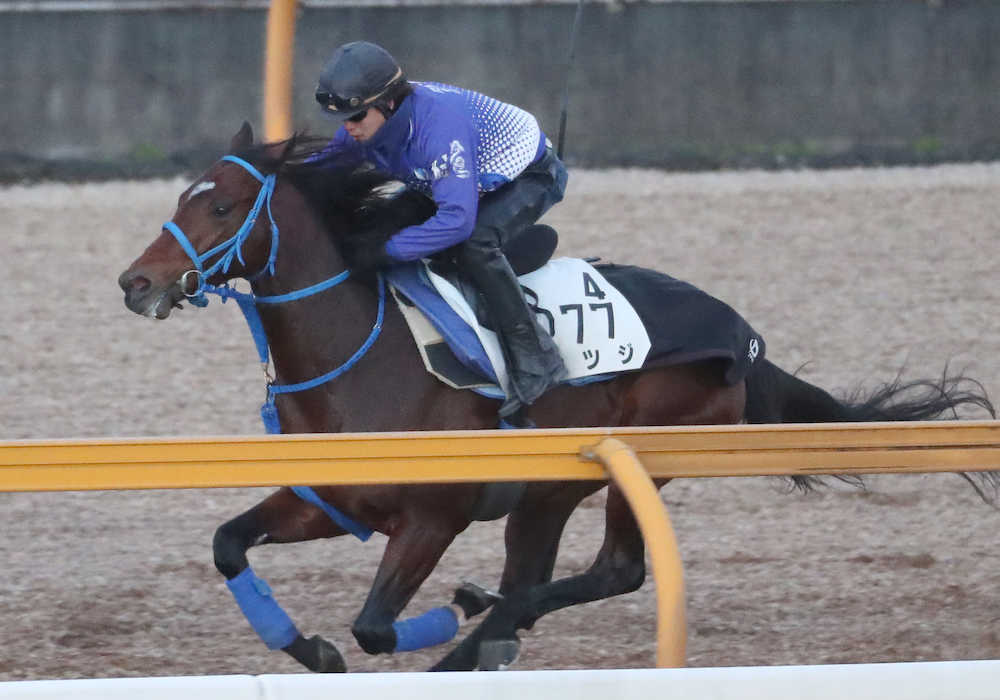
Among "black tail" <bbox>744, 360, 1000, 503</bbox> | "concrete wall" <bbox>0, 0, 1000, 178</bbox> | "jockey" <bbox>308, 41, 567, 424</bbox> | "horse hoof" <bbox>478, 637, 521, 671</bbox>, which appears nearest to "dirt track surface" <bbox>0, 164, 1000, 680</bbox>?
"horse hoof" <bbox>478, 637, 521, 671</bbox>

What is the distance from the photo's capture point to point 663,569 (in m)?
2.79

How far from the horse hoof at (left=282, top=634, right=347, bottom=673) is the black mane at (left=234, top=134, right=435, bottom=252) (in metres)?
1.01

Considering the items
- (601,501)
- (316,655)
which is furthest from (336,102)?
(601,501)

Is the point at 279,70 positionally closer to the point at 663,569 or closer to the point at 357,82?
the point at 357,82

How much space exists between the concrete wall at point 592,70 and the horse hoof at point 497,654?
7.59 metres

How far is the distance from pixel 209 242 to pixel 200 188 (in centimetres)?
15

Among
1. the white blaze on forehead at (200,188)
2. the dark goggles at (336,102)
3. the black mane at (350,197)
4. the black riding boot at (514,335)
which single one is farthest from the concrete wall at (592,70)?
the white blaze on forehead at (200,188)

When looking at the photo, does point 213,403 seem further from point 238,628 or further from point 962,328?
point 962,328

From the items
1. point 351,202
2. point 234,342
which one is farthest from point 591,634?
point 234,342

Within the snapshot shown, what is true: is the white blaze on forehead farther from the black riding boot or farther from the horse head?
the black riding boot

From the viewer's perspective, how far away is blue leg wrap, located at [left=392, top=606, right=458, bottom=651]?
3.82 metres

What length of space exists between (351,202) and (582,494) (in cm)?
99

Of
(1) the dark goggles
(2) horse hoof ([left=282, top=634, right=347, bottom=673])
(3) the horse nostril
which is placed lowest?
(2) horse hoof ([left=282, top=634, right=347, bottom=673])

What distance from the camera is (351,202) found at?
4.02 m
